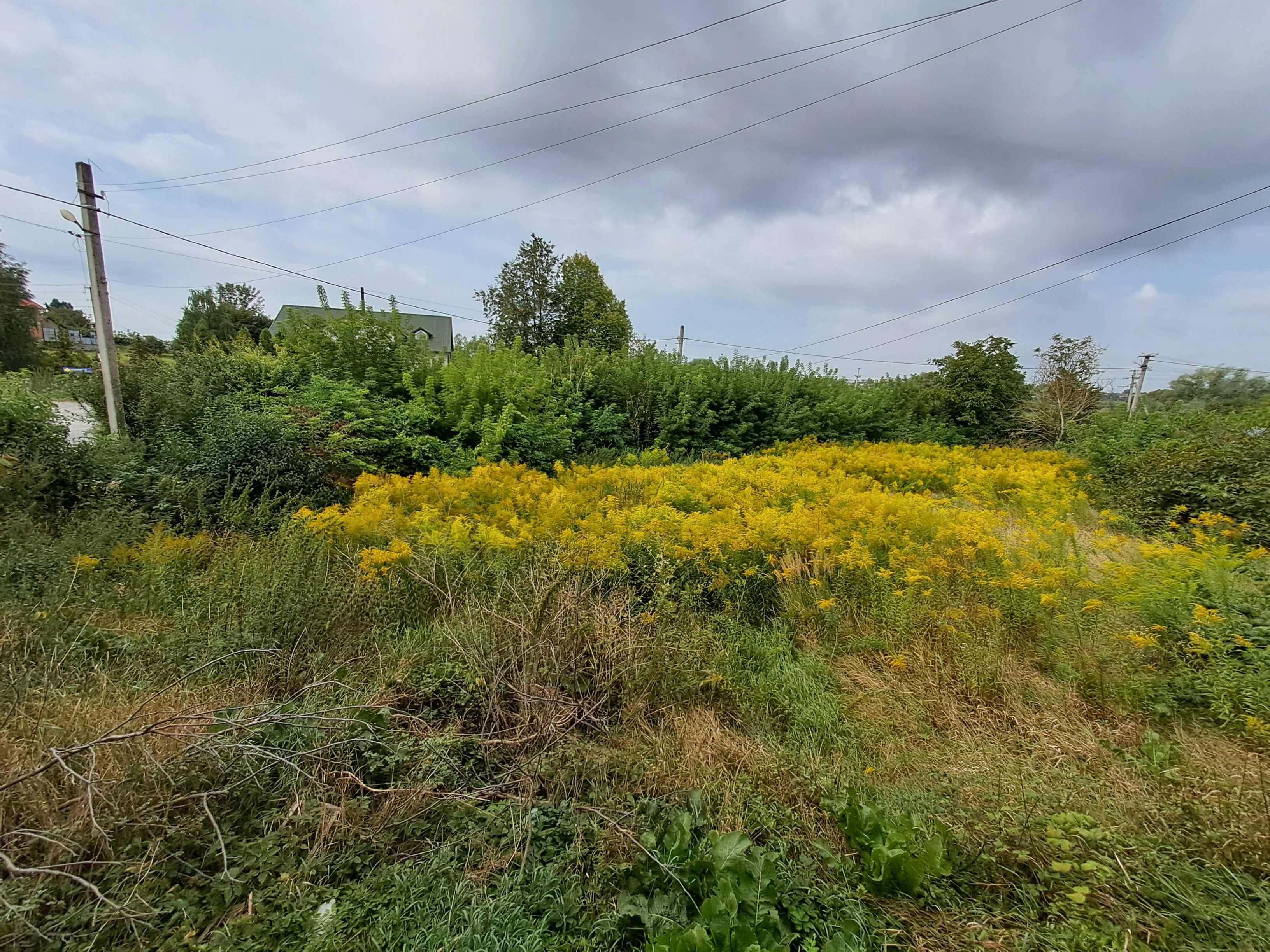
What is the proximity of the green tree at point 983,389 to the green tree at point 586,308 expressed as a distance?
18.7 metres

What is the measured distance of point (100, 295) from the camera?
630 cm

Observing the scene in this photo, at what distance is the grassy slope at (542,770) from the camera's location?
160cm

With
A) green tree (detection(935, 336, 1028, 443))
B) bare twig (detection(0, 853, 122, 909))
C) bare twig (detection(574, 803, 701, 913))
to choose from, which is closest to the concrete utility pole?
bare twig (detection(0, 853, 122, 909))

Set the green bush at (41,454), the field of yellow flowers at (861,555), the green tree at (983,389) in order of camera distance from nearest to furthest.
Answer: the field of yellow flowers at (861,555) → the green bush at (41,454) → the green tree at (983,389)

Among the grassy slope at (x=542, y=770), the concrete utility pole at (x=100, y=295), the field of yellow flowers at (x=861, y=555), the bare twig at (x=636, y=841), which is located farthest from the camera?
the concrete utility pole at (x=100, y=295)

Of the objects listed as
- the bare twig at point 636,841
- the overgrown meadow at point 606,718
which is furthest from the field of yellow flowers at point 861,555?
the bare twig at point 636,841

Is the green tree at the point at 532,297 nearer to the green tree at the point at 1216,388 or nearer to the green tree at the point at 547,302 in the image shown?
the green tree at the point at 547,302

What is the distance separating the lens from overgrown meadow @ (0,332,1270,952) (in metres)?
1.62

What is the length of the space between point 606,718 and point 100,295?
27.2 feet

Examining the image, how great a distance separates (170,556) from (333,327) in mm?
4999

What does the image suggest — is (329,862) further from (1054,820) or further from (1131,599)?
(1131,599)

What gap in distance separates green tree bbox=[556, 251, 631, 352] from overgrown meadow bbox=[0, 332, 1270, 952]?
2561cm

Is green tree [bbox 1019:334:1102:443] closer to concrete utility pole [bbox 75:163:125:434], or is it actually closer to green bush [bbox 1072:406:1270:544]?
green bush [bbox 1072:406:1270:544]

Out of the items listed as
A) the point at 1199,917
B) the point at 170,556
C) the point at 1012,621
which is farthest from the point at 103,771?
the point at 1012,621
